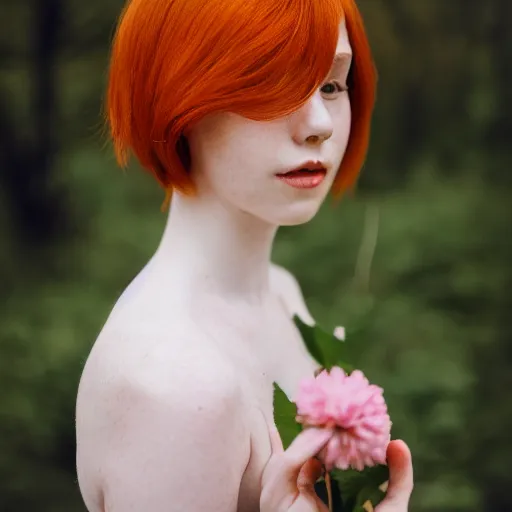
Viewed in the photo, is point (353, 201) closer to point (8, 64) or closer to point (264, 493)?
point (8, 64)

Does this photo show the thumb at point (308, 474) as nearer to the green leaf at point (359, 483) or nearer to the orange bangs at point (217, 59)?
the green leaf at point (359, 483)

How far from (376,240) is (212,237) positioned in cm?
115

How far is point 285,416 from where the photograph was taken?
716 millimetres

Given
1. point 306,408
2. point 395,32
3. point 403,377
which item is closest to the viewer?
point 306,408

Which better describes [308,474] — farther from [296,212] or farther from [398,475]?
[296,212]

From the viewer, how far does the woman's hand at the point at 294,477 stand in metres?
0.67

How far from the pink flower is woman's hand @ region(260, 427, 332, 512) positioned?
1 cm

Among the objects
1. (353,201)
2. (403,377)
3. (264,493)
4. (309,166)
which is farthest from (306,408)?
(353,201)

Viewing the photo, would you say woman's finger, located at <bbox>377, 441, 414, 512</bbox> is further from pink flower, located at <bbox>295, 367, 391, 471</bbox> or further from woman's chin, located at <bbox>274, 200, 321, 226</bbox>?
woman's chin, located at <bbox>274, 200, 321, 226</bbox>

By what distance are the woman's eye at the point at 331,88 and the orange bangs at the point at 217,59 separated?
0.04 meters

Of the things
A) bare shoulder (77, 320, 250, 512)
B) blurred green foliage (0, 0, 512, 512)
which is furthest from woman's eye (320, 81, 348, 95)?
blurred green foliage (0, 0, 512, 512)

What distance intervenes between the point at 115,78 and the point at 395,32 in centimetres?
150

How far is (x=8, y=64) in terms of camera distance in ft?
6.77

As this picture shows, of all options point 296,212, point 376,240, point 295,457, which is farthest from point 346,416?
point 376,240
